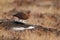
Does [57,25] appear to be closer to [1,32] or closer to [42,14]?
[42,14]

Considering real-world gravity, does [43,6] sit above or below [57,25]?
above

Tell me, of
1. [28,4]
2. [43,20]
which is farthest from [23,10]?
[43,20]

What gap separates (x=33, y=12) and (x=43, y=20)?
0.46 feet

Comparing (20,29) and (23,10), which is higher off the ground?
(23,10)

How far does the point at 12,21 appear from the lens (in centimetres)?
247

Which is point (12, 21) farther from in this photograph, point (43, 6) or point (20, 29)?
point (43, 6)

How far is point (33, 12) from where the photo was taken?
2.49 m

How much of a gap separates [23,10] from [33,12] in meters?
0.11

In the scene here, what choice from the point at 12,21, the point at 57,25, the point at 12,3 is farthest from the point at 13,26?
the point at 57,25

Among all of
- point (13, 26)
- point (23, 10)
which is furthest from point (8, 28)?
point (23, 10)

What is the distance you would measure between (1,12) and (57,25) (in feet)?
1.99

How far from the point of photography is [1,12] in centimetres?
250

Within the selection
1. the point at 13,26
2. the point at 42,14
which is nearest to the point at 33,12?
the point at 42,14

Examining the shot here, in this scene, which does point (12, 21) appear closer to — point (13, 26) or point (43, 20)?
point (13, 26)
